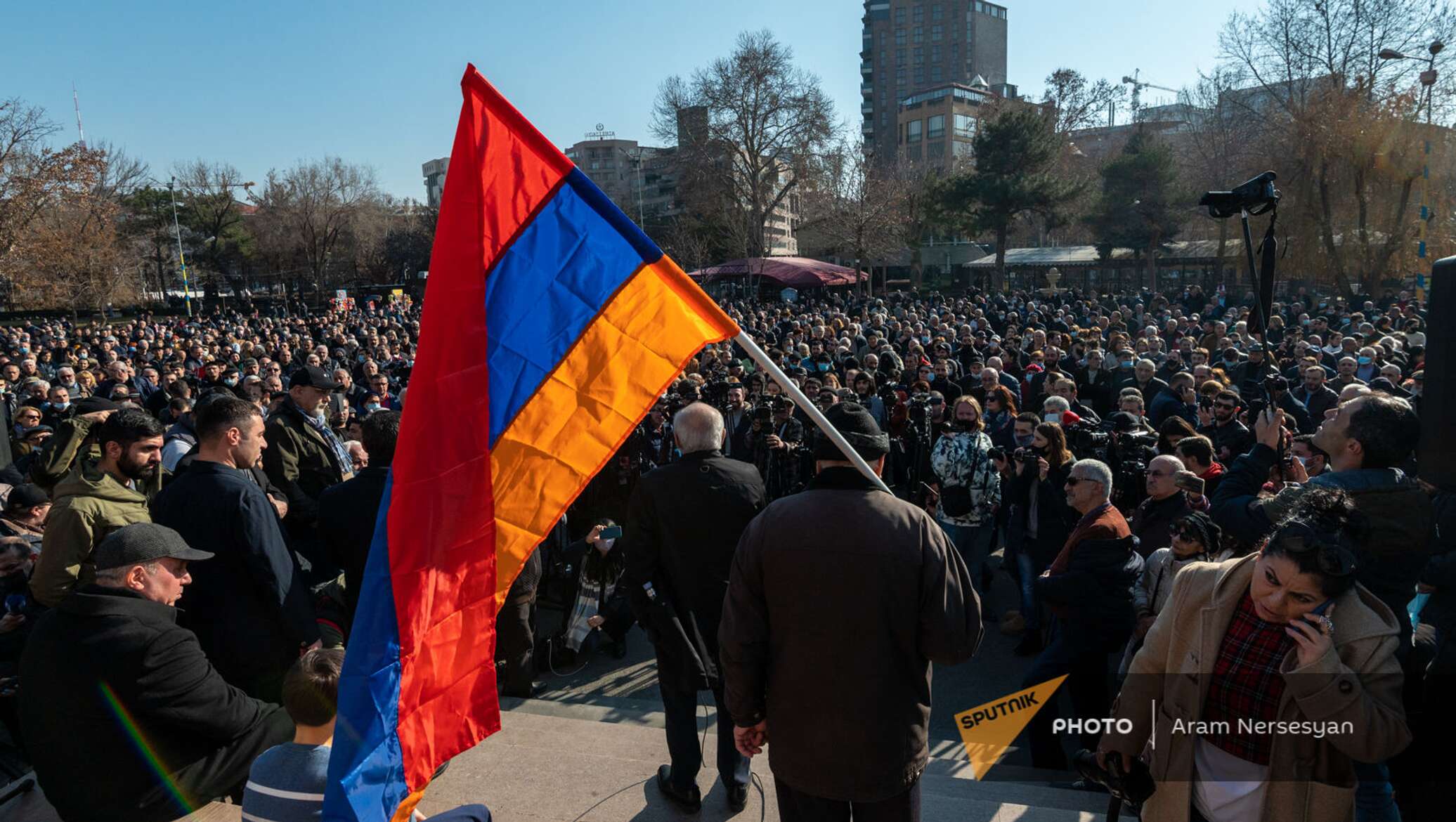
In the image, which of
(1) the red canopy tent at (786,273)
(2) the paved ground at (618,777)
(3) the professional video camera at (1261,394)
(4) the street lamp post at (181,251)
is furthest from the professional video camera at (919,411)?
(4) the street lamp post at (181,251)

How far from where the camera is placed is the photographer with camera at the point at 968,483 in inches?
243

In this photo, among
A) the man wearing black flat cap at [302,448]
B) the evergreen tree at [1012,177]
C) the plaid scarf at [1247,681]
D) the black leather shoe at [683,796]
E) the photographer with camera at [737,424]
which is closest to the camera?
the plaid scarf at [1247,681]

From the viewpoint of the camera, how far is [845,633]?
2355 mm

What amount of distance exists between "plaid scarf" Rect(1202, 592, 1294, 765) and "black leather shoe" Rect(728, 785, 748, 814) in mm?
1759

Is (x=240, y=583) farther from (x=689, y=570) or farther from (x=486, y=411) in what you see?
(x=689, y=570)

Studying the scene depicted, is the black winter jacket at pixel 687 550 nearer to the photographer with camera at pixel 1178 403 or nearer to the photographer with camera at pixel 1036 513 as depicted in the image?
the photographer with camera at pixel 1036 513

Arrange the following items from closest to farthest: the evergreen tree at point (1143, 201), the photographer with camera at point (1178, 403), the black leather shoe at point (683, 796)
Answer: the black leather shoe at point (683, 796), the photographer with camera at point (1178, 403), the evergreen tree at point (1143, 201)

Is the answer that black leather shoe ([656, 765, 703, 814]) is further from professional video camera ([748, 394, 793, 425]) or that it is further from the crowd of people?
professional video camera ([748, 394, 793, 425])

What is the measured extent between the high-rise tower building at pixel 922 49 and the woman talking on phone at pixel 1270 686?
102493mm

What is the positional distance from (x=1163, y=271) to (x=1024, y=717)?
3954 centimetres

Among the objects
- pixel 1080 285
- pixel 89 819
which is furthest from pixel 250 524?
pixel 1080 285

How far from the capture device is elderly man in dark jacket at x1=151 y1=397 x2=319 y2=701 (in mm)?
3273

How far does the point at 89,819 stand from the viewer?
269 cm

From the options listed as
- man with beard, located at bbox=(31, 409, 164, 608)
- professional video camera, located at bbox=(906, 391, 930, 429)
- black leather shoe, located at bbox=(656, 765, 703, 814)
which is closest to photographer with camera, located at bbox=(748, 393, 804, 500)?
professional video camera, located at bbox=(906, 391, 930, 429)
